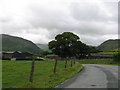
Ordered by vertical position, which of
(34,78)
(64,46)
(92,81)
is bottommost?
(92,81)

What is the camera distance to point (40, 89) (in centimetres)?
824

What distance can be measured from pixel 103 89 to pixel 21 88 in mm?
4540

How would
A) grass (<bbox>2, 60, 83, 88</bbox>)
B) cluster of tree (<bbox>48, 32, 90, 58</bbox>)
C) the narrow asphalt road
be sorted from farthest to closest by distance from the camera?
1. cluster of tree (<bbox>48, 32, 90, 58</bbox>)
2. the narrow asphalt road
3. grass (<bbox>2, 60, 83, 88</bbox>)

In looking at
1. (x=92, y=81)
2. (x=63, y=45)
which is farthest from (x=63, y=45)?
(x=92, y=81)

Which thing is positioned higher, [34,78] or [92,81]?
[34,78]

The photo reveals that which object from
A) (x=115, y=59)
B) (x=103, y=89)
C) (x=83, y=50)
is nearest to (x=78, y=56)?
(x=83, y=50)

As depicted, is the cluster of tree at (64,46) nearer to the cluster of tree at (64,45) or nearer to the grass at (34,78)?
the cluster of tree at (64,45)

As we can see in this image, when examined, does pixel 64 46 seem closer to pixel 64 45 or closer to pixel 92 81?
pixel 64 45

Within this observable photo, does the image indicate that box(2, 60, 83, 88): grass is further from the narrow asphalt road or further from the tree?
the tree

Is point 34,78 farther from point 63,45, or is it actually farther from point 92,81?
point 63,45

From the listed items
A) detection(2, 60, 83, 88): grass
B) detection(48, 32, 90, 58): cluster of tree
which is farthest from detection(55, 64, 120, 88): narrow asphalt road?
detection(48, 32, 90, 58): cluster of tree

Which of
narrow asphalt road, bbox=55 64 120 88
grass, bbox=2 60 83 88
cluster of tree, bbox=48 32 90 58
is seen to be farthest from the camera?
cluster of tree, bbox=48 32 90 58

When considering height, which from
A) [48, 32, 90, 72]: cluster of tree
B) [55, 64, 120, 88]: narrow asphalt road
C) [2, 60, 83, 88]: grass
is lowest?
[55, 64, 120, 88]: narrow asphalt road

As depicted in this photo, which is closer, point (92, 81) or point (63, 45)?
point (92, 81)
